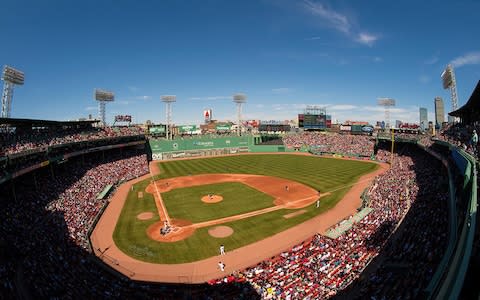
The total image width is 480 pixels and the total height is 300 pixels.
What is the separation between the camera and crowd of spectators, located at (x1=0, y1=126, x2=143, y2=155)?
110ft

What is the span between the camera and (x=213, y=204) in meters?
33.9

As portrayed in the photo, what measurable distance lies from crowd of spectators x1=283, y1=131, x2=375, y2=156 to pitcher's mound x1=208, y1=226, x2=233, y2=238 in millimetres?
50322

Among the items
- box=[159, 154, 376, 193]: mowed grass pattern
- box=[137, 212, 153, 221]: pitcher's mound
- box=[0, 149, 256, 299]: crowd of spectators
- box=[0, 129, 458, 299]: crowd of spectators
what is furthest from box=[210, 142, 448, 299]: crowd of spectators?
box=[159, 154, 376, 193]: mowed grass pattern

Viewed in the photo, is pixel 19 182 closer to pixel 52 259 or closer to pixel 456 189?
pixel 52 259

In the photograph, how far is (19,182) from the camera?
112ft

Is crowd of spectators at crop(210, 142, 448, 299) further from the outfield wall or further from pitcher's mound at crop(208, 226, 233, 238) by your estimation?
the outfield wall

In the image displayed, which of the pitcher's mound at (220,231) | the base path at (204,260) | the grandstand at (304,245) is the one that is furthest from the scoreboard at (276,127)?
the pitcher's mound at (220,231)

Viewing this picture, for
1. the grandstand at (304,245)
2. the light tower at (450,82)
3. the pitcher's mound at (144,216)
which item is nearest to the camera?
the grandstand at (304,245)

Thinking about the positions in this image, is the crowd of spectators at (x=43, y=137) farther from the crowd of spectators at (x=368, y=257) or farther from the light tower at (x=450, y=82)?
the light tower at (x=450, y=82)

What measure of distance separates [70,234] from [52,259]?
17.5ft

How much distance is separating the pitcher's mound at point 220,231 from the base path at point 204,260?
2.78 m

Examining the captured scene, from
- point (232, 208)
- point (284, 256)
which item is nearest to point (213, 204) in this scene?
point (232, 208)

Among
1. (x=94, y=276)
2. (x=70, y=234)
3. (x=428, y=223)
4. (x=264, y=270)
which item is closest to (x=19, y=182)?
(x=70, y=234)

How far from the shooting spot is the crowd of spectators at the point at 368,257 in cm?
1427
